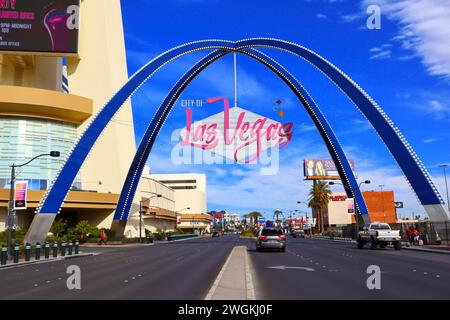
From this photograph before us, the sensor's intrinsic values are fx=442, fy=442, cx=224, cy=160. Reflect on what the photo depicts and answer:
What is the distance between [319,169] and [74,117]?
72247 mm

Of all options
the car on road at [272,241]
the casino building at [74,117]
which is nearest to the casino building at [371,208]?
the casino building at [74,117]

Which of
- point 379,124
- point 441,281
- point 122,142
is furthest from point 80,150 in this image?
point 441,281

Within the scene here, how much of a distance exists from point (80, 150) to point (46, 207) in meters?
7.97

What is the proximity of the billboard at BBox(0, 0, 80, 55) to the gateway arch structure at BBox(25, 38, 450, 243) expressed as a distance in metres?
14.3

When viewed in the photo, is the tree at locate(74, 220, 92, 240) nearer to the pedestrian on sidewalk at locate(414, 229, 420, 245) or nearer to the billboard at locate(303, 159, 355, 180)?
the pedestrian on sidewalk at locate(414, 229, 420, 245)

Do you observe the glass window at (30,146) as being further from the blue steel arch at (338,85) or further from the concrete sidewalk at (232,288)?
the concrete sidewalk at (232,288)

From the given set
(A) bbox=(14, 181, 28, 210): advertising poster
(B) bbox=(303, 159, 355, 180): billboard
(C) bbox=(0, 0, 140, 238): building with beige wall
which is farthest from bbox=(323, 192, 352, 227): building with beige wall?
(A) bbox=(14, 181, 28, 210): advertising poster

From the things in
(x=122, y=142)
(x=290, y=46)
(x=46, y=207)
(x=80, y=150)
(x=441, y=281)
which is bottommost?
(x=441, y=281)

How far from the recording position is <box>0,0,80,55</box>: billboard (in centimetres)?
6134

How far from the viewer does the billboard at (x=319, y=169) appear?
120 m

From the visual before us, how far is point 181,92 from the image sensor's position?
68688 millimetres

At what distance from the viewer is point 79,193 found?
6294 cm

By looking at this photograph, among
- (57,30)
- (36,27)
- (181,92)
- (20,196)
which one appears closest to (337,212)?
(181,92)
